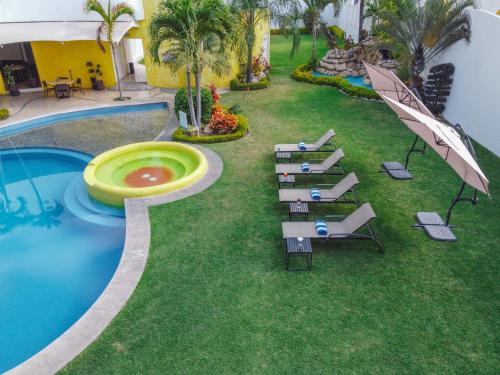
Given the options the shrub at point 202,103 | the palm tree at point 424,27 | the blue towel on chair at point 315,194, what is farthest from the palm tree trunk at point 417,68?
the blue towel on chair at point 315,194

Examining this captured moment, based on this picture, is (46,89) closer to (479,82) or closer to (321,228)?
(321,228)

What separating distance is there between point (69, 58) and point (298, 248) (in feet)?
70.1

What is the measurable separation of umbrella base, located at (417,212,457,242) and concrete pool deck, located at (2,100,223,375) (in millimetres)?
6176

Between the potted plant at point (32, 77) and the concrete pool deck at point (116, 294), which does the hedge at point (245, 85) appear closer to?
the concrete pool deck at point (116, 294)

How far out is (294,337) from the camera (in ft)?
21.7

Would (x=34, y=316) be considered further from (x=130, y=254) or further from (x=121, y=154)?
(x=121, y=154)

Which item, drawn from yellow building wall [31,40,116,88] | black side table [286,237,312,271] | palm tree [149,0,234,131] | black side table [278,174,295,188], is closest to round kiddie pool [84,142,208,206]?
black side table [278,174,295,188]

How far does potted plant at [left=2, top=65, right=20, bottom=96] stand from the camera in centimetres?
2150

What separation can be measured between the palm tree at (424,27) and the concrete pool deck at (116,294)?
12218 mm

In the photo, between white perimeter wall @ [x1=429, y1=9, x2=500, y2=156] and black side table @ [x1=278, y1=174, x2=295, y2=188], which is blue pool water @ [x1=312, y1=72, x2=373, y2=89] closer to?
white perimeter wall @ [x1=429, y1=9, x2=500, y2=156]

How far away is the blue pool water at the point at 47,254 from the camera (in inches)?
301

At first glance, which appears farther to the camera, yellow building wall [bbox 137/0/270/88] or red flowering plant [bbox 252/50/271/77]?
red flowering plant [bbox 252/50/271/77]

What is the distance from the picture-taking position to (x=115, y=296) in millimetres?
7492

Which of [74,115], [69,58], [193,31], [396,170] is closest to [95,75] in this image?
[69,58]
